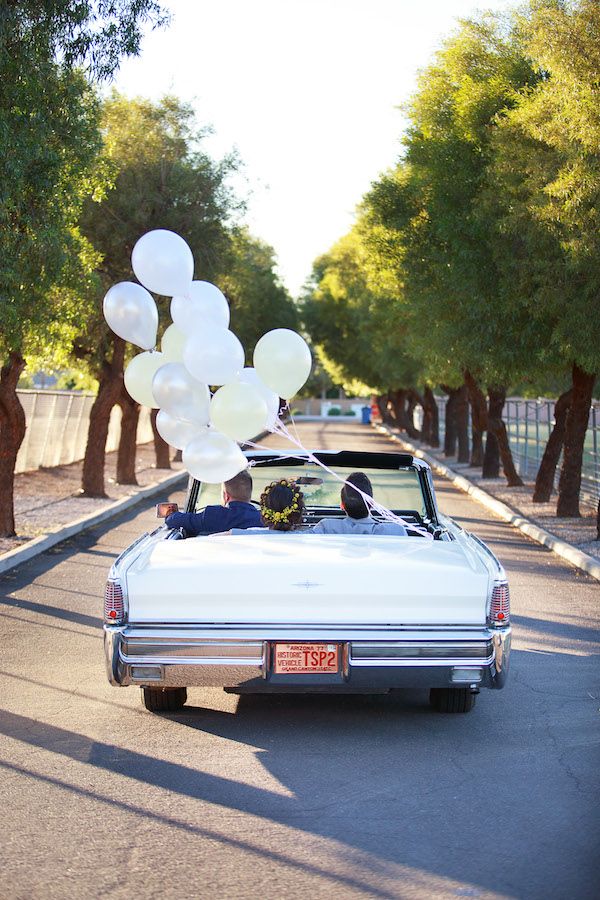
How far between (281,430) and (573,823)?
4.41 m

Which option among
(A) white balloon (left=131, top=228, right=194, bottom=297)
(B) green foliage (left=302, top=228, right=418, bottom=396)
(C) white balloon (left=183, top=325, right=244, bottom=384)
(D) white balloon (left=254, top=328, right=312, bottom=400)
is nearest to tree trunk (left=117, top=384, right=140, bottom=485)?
(B) green foliage (left=302, top=228, right=418, bottom=396)

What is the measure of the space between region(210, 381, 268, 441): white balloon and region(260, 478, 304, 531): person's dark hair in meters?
0.40

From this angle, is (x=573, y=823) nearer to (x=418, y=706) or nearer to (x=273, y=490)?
(x=418, y=706)

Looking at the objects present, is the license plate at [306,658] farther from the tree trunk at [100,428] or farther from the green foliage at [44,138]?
the tree trunk at [100,428]

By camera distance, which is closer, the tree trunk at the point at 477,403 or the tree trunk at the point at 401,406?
the tree trunk at the point at 477,403

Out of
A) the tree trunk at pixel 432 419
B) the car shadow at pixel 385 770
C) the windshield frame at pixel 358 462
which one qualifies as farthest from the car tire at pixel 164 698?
the tree trunk at pixel 432 419

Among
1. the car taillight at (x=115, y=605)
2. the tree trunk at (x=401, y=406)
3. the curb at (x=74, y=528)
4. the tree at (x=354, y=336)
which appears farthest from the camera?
the tree trunk at (x=401, y=406)

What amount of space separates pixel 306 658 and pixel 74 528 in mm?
12900

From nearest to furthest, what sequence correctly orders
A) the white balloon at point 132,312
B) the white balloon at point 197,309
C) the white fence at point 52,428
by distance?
the white balloon at point 197,309 → the white balloon at point 132,312 → the white fence at point 52,428

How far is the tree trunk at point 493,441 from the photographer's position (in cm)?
2944

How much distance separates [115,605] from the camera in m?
6.86

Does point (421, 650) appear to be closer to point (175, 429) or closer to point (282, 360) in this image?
point (282, 360)

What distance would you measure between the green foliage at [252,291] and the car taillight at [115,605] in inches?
797

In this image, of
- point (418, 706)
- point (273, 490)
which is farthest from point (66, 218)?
point (418, 706)
